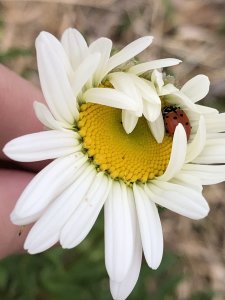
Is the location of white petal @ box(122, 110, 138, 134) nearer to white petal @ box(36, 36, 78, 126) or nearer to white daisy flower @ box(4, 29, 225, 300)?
white daisy flower @ box(4, 29, 225, 300)

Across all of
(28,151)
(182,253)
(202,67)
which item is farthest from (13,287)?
(202,67)

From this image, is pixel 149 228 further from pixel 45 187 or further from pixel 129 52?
pixel 129 52

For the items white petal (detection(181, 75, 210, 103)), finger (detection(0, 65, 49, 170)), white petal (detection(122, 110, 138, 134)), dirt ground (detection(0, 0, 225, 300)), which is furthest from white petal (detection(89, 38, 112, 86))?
dirt ground (detection(0, 0, 225, 300))

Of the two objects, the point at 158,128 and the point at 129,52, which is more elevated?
the point at 129,52

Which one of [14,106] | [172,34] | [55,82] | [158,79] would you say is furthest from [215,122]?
[172,34]

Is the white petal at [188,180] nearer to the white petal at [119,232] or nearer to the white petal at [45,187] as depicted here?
the white petal at [119,232]
